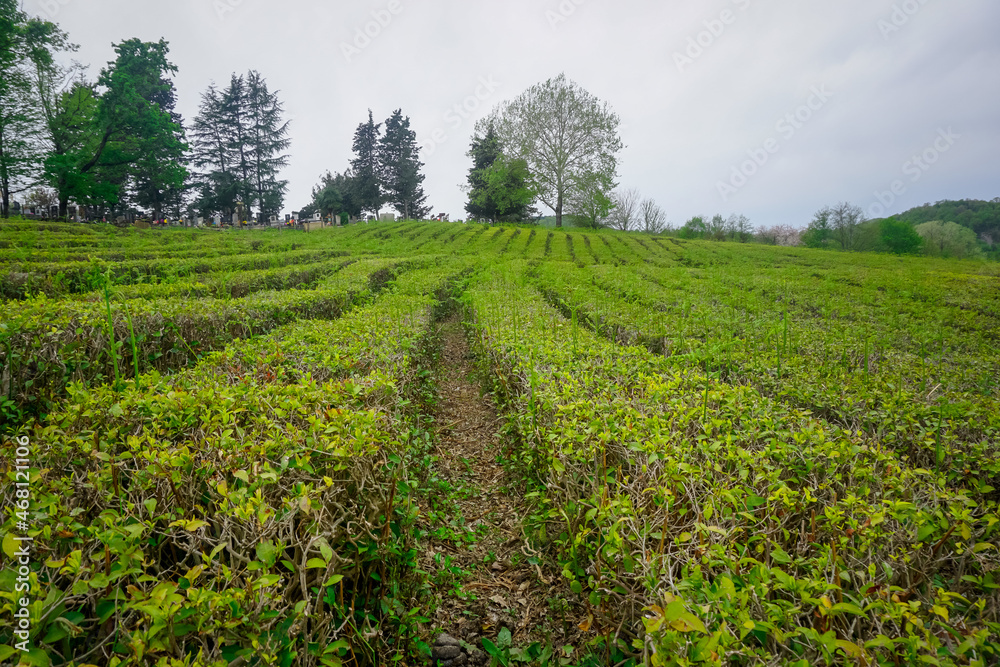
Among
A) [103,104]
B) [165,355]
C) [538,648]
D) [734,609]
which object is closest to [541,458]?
[538,648]

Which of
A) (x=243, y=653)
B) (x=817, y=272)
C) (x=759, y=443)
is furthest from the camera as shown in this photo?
(x=817, y=272)

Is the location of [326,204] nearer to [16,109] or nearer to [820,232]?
[16,109]

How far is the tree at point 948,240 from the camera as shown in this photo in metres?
6.38

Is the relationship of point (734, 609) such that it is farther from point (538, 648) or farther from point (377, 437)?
point (377, 437)

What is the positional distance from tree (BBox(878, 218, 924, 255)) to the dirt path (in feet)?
29.4

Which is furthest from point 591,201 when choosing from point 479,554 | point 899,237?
point 479,554

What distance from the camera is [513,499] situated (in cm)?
323

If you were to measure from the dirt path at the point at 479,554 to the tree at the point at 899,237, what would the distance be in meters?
8.96

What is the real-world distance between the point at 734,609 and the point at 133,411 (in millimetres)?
2956

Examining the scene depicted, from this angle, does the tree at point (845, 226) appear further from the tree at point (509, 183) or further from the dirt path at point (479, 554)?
the tree at point (509, 183)

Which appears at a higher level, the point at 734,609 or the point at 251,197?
the point at 251,197

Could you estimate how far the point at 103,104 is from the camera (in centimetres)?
2036

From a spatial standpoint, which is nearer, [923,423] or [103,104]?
[923,423]

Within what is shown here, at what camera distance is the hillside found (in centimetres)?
115
